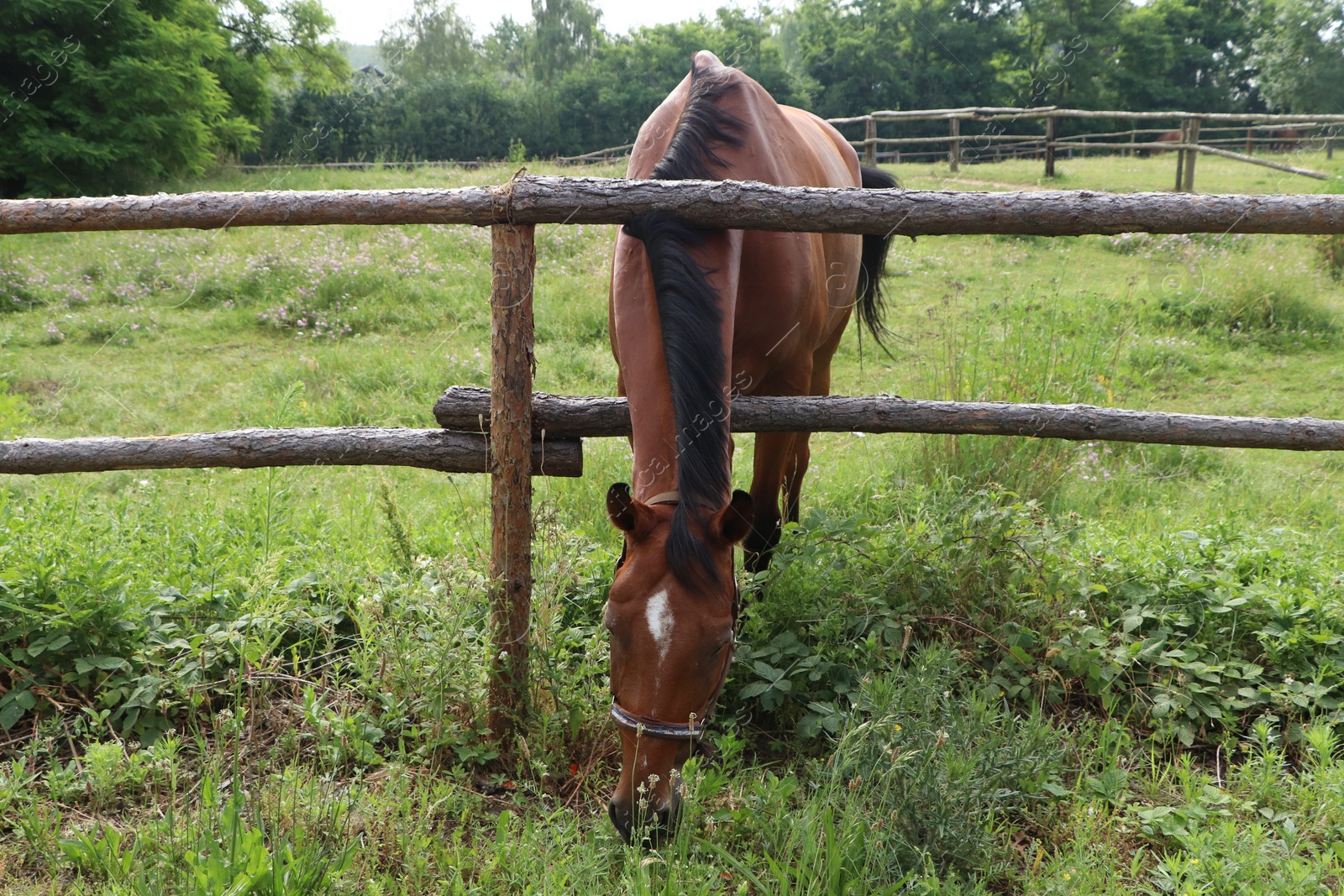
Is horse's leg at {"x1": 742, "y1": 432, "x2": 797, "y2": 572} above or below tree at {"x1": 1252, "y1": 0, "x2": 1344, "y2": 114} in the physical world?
below

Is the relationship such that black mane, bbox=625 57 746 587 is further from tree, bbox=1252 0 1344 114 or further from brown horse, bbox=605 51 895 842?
tree, bbox=1252 0 1344 114

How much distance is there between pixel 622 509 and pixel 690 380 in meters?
0.41

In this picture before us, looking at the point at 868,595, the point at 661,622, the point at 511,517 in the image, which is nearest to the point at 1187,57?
the point at 868,595

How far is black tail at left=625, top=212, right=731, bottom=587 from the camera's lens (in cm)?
202

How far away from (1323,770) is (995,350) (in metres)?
3.86

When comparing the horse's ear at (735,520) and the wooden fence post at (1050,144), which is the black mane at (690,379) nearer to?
the horse's ear at (735,520)

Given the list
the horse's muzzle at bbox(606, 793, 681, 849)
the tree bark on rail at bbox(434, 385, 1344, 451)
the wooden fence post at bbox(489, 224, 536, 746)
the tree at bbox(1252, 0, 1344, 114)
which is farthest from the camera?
the tree at bbox(1252, 0, 1344, 114)

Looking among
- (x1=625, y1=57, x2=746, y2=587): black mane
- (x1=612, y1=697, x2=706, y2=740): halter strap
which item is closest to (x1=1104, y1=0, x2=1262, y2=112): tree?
(x1=625, y1=57, x2=746, y2=587): black mane

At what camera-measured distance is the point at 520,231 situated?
252 centimetres

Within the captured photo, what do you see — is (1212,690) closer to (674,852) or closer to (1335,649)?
(1335,649)

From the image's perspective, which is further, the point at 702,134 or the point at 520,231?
the point at 702,134

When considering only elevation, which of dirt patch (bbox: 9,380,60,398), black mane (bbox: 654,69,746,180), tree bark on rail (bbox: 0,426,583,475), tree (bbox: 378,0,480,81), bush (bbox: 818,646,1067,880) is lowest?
bush (bbox: 818,646,1067,880)

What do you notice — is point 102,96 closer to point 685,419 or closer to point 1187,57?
point 685,419

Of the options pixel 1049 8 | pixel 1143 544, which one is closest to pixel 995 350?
pixel 1143 544
